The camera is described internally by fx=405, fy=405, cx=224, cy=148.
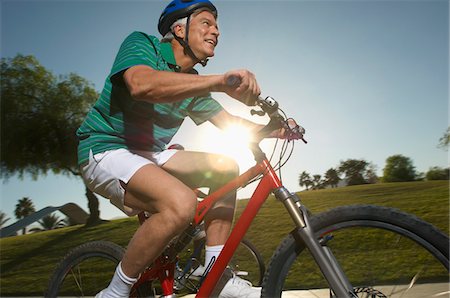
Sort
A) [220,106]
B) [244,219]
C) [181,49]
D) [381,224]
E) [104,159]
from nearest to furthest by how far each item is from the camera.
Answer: [381,224]
[244,219]
[104,159]
[181,49]
[220,106]

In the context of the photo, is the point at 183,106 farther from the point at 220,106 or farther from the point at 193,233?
the point at 193,233

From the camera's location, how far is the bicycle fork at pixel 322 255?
75.5 inches

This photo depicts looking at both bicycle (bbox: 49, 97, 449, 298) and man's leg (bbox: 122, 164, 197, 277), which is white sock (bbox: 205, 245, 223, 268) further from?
man's leg (bbox: 122, 164, 197, 277)

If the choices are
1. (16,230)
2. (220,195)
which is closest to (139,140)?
(220,195)

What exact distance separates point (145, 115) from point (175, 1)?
0.85 metres

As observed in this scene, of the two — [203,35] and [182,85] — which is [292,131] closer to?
[182,85]

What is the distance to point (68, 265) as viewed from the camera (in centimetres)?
321

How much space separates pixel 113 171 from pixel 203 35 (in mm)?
1071

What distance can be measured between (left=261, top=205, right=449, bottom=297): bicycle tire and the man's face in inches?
53.0

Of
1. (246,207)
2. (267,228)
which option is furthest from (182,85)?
(267,228)

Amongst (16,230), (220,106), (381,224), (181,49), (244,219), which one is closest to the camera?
(381,224)

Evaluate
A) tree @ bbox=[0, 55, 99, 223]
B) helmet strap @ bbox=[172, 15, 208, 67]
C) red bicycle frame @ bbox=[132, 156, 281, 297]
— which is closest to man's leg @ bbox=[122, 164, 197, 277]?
red bicycle frame @ bbox=[132, 156, 281, 297]

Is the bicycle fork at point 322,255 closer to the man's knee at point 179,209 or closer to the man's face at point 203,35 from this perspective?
the man's knee at point 179,209

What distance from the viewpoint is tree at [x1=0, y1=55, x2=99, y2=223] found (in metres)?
22.6
